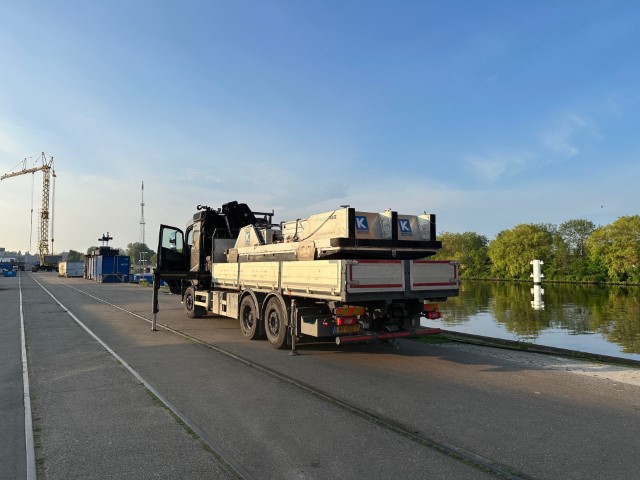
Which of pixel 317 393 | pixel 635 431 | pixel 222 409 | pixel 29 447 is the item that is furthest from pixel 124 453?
pixel 635 431

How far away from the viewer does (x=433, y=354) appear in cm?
915

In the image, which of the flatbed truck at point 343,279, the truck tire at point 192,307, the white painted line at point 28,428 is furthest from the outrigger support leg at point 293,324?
the truck tire at point 192,307

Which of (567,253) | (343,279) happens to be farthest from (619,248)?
(343,279)

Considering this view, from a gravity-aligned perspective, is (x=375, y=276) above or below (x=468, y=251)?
below

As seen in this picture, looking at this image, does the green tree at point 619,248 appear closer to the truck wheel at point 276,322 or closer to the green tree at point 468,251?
the green tree at point 468,251

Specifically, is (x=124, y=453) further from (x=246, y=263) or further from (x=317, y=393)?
(x=246, y=263)

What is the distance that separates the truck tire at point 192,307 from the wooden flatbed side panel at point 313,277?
6602mm

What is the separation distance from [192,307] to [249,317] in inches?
185

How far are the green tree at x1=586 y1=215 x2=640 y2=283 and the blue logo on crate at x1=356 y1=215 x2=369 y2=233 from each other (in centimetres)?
6357

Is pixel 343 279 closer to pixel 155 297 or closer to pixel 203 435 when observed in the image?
pixel 203 435

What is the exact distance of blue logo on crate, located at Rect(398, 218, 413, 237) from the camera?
28.9ft

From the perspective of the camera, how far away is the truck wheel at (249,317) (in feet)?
34.0

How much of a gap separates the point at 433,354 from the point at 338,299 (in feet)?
9.66

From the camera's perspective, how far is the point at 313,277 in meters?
8.12
